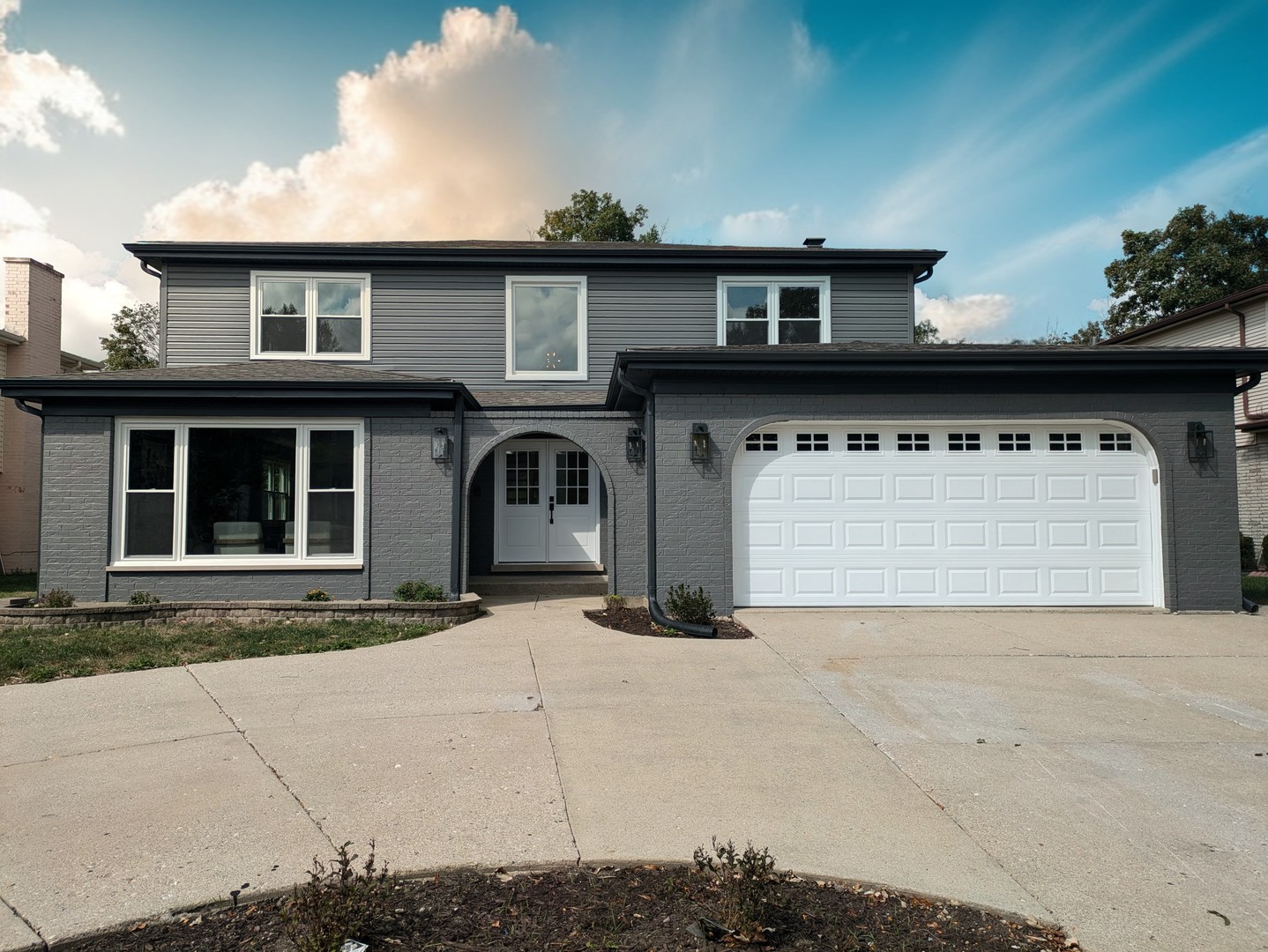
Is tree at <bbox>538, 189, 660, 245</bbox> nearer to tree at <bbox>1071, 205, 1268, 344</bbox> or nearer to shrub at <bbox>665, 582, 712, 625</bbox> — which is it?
tree at <bbox>1071, 205, 1268, 344</bbox>

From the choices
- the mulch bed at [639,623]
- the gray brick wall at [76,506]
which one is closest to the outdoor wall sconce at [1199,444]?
the mulch bed at [639,623]

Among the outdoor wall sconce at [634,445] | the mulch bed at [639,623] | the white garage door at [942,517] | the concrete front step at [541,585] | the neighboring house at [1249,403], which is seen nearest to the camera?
the mulch bed at [639,623]

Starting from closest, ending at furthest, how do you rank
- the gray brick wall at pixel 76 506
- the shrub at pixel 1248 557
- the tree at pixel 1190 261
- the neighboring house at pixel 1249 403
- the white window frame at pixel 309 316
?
1. the gray brick wall at pixel 76 506
2. the white window frame at pixel 309 316
3. the shrub at pixel 1248 557
4. the neighboring house at pixel 1249 403
5. the tree at pixel 1190 261

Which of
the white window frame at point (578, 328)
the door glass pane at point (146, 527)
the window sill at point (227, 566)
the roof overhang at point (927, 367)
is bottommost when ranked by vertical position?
the window sill at point (227, 566)

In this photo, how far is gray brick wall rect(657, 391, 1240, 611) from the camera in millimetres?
9602

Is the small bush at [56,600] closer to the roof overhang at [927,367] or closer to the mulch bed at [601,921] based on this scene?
the roof overhang at [927,367]

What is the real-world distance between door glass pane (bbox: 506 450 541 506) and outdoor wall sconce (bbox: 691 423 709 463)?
458 centimetres

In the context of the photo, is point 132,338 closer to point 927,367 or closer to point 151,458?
point 151,458

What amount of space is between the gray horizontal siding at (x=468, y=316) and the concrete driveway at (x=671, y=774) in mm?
6923

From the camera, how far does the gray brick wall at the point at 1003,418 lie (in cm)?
960

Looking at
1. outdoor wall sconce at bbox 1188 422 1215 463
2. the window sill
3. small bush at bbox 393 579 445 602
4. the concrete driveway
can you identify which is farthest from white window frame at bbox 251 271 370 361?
outdoor wall sconce at bbox 1188 422 1215 463

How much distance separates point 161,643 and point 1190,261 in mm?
34942

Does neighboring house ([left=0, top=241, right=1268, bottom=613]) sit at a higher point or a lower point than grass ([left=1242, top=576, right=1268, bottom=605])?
higher

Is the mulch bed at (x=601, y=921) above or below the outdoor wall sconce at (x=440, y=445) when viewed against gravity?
below
